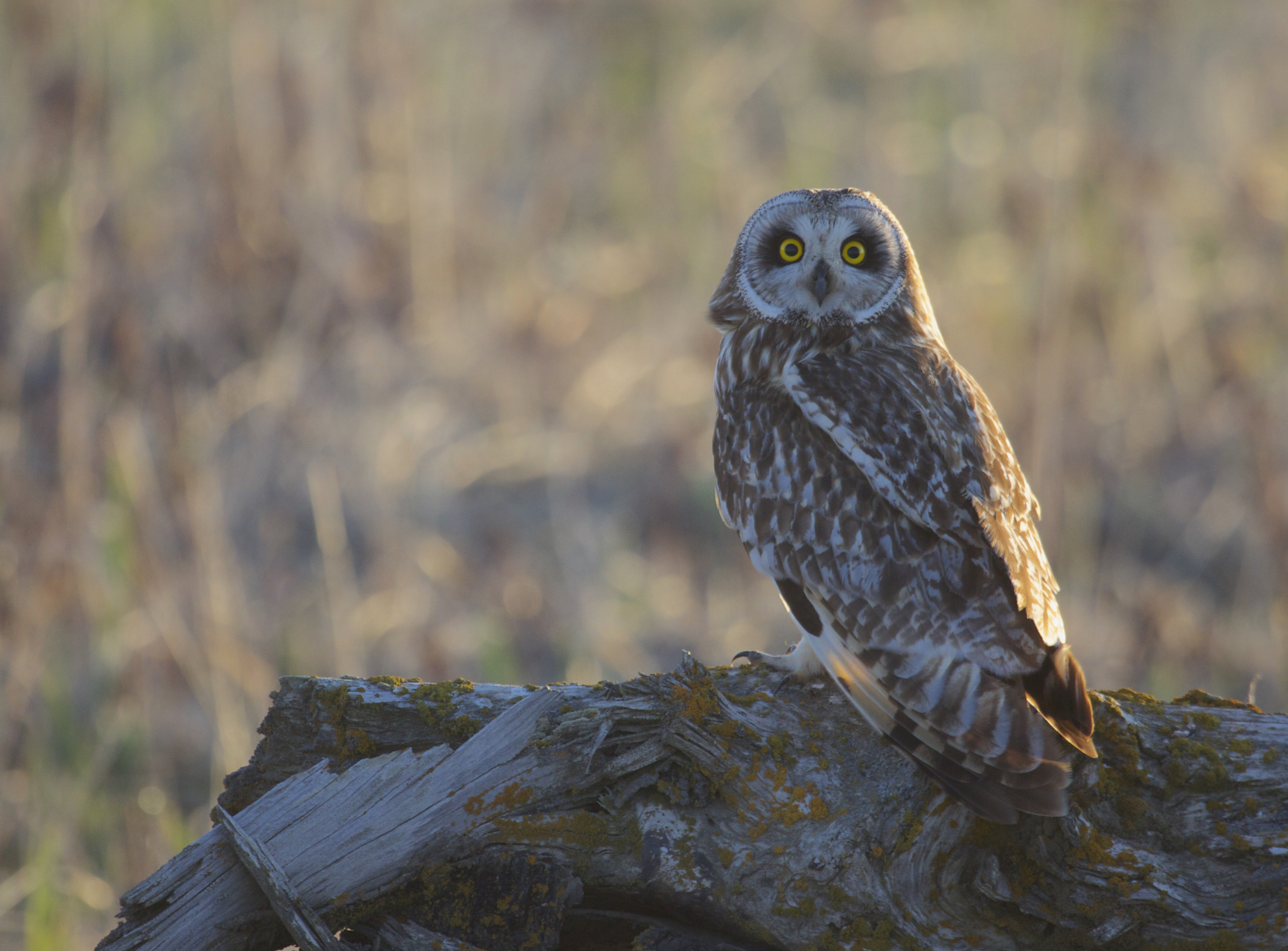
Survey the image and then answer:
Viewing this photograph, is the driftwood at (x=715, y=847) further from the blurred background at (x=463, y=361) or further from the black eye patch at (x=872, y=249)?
the blurred background at (x=463, y=361)

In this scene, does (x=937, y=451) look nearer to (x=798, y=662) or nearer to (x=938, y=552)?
(x=938, y=552)

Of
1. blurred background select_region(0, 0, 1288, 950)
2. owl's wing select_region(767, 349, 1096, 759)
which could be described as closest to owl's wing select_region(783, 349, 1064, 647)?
owl's wing select_region(767, 349, 1096, 759)

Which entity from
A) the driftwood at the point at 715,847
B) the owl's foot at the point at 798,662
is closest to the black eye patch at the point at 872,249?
the owl's foot at the point at 798,662

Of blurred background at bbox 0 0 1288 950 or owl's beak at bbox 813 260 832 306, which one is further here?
blurred background at bbox 0 0 1288 950

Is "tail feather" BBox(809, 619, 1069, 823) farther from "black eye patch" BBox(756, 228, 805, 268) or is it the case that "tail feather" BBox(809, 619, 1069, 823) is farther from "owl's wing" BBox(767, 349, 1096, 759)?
"black eye patch" BBox(756, 228, 805, 268)

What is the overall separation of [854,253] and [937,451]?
2.11 ft

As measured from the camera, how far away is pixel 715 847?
Result: 2.07 m

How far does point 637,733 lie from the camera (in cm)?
209

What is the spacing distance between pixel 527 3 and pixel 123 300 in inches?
149

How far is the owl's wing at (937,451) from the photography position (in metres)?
2.42

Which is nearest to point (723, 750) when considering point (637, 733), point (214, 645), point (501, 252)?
point (637, 733)

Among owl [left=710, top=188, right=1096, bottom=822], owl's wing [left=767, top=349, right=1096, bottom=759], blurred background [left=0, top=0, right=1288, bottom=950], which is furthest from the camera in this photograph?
blurred background [left=0, top=0, right=1288, bottom=950]

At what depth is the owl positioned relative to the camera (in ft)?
6.92

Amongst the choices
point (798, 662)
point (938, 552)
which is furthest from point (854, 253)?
point (798, 662)
